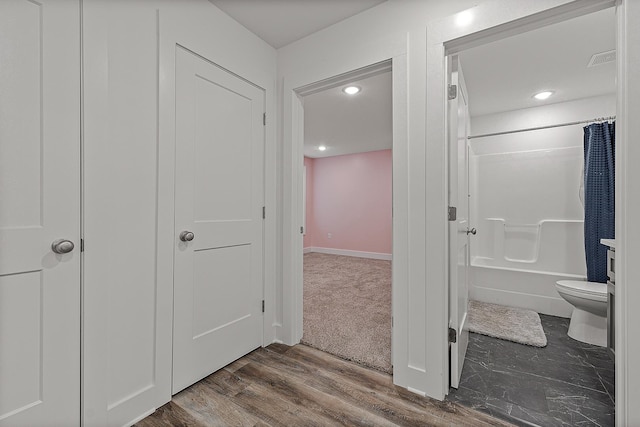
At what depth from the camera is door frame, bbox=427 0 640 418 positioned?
3.86 ft

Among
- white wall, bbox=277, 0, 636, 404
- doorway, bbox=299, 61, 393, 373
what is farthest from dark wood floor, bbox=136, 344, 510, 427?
doorway, bbox=299, 61, 393, 373

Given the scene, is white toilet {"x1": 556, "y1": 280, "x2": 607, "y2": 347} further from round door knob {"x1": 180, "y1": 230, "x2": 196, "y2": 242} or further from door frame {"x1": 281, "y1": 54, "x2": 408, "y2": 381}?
round door knob {"x1": 180, "y1": 230, "x2": 196, "y2": 242}

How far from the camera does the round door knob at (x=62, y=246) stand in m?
1.19

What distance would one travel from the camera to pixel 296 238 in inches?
88.6

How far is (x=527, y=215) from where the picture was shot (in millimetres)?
3361

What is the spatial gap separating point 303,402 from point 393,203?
4.04ft

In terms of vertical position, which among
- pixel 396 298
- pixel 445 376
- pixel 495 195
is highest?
pixel 495 195

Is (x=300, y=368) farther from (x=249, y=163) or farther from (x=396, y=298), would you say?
(x=249, y=163)

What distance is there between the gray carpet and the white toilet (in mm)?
1497

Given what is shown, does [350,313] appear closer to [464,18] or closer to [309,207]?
[464,18]

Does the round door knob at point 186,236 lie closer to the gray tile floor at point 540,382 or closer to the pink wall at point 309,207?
the gray tile floor at point 540,382

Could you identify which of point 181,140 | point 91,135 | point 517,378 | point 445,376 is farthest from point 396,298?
point 91,135

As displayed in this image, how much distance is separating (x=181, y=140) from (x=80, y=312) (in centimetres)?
97

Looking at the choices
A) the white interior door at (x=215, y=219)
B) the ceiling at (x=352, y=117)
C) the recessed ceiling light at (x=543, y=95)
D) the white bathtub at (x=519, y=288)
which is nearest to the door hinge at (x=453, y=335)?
the white interior door at (x=215, y=219)
